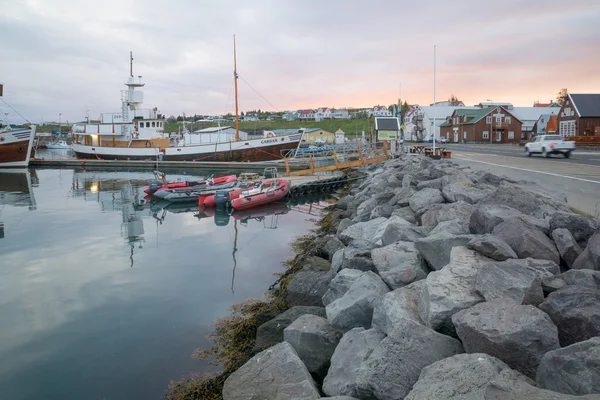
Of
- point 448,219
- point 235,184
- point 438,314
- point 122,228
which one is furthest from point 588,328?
point 235,184

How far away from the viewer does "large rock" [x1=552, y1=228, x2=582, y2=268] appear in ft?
16.4

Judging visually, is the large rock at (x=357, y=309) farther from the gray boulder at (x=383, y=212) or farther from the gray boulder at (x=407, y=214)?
the gray boulder at (x=383, y=212)

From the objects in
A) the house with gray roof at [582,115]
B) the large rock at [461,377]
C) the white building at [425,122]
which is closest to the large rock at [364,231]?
the large rock at [461,377]

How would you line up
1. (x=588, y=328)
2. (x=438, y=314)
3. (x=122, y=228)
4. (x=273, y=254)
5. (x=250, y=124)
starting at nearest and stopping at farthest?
(x=588, y=328), (x=438, y=314), (x=273, y=254), (x=122, y=228), (x=250, y=124)

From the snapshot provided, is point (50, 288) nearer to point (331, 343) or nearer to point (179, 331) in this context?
point (179, 331)

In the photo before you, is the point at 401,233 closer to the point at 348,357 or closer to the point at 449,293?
the point at 449,293

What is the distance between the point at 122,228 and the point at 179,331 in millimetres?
10690

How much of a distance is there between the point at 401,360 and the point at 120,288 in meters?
8.10

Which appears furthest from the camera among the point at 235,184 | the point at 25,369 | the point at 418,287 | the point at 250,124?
the point at 250,124

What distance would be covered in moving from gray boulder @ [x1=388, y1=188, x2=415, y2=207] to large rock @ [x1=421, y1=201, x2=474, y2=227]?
2601 millimetres

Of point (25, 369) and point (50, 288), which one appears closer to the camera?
point (25, 369)

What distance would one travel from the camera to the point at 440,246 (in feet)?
18.4

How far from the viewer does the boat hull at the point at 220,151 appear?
44438 millimetres

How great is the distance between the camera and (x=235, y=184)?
24422 mm
